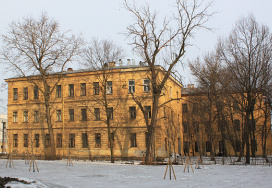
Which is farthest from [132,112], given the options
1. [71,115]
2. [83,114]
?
[71,115]

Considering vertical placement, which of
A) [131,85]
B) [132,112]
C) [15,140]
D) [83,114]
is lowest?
[15,140]

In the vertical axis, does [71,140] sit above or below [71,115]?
below

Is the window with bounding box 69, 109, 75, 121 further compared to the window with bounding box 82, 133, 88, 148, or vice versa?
the window with bounding box 69, 109, 75, 121

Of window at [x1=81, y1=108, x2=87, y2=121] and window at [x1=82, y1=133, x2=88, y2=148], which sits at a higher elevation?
window at [x1=81, y1=108, x2=87, y2=121]

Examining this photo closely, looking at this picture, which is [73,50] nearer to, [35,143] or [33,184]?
[35,143]

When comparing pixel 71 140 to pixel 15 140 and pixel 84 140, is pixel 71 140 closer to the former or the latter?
pixel 84 140

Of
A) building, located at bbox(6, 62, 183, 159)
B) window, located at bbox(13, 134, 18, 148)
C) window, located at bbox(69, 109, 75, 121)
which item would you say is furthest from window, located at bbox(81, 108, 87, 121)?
window, located at bbox(13, 134, 18, 148)

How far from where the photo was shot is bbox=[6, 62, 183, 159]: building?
3997 cm

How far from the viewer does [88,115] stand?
138 ft

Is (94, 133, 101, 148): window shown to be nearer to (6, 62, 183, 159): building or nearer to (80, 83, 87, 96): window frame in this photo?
(6, 62, 183, 159): building

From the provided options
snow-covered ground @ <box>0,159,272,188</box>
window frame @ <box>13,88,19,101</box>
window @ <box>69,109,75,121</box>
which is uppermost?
window frame @ <box>13,88,19,101</box>

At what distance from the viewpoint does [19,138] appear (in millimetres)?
45312

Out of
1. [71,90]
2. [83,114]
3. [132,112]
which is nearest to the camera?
[132,112]

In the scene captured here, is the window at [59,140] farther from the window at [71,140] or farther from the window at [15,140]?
the window at [15,140]
